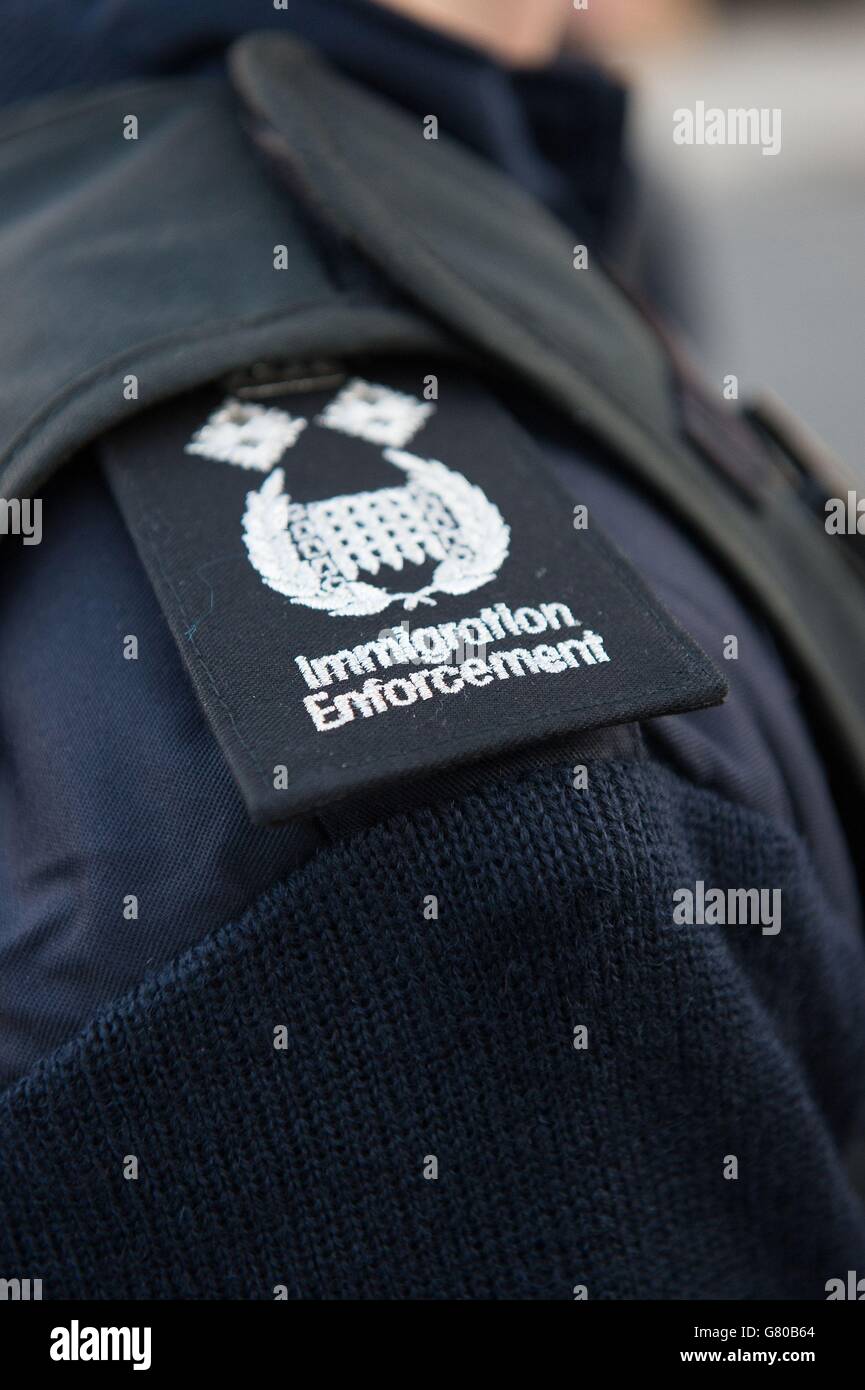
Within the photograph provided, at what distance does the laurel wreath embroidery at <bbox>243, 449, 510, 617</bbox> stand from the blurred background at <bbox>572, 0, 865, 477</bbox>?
529 mm

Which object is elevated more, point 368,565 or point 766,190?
point 766,190

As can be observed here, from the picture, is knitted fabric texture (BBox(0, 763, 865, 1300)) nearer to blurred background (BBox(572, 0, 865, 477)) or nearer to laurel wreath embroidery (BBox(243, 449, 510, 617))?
laurel wreath embroidery (BBox(243, 449, 510, 617))

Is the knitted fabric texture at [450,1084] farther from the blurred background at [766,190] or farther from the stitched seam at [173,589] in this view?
the blurred background at [766,190]

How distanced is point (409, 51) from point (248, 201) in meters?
0.18

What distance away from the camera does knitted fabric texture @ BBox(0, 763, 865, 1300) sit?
440mm

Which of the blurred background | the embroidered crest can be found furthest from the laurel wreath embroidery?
the blurred background

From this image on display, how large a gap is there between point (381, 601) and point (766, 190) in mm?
4478

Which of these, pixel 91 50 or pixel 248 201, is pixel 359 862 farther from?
pixel 91 50

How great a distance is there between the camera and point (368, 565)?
0.48 meters

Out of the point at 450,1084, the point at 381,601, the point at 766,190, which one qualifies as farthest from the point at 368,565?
the point at 766,190

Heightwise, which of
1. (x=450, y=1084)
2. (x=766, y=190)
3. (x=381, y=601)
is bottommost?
(x=450, y=1084)

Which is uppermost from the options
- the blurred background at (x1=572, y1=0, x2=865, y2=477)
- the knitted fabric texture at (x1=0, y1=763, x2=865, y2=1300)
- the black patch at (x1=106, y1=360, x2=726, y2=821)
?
the blurred background at (x1=572, y1=0, x2=865, y2=477)

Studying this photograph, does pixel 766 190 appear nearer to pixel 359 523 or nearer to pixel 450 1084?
pixel 359 523

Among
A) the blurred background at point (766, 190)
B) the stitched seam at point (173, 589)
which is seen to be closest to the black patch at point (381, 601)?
the stitched seam at point (173, 589)
